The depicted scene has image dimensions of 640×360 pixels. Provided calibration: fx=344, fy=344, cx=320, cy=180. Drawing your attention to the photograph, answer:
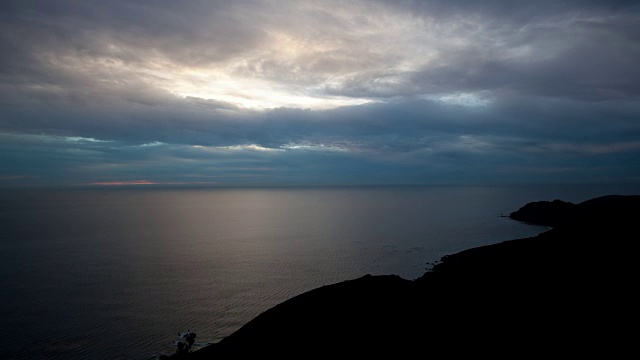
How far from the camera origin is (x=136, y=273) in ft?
190

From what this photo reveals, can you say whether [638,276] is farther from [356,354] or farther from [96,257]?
[96,257]

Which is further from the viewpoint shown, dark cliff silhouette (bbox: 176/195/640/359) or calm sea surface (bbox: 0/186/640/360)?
calm sea surface (bbox: 0/186/640/360)

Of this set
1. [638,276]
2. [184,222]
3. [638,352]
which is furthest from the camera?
[184,222]

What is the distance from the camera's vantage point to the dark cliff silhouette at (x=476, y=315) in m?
23.5

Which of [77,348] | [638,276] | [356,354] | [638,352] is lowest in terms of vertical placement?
[77,348]

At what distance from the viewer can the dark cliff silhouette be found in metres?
23.5

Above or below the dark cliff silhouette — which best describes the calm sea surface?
below

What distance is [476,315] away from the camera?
28000 mm

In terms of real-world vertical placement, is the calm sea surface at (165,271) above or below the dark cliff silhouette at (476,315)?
below

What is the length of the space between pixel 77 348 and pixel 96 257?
4283 centimetres

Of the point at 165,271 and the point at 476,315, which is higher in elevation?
the point at 476,315

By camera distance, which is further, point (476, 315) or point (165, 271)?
point (165, 271)

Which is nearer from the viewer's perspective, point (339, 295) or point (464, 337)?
point (464, 337)

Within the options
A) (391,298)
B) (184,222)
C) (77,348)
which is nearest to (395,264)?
(391,298)
